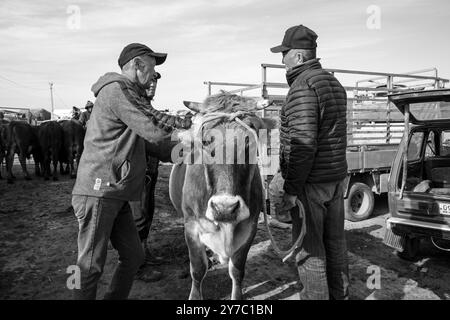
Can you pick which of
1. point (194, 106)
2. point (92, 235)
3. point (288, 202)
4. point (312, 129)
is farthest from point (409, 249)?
point (92, 235)

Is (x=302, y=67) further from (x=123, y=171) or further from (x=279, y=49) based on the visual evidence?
(x=123, y=171)

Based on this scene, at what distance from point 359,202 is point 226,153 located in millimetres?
5584

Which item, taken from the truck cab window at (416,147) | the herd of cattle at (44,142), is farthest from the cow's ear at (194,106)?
Result: the herd of cattle at (44,142)

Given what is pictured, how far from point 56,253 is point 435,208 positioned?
536 centimetres

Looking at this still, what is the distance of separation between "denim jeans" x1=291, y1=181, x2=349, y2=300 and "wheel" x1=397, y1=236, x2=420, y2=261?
2.57 meters

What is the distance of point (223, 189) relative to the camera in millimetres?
2430

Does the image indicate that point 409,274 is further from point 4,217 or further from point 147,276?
point 4,217

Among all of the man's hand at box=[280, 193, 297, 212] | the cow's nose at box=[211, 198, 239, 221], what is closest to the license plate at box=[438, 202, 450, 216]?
the man's hand at box=[280, 193, 297, 212]

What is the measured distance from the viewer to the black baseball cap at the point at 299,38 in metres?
2.61

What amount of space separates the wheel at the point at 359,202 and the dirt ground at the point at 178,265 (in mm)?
184

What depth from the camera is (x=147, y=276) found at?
4031 millimetres

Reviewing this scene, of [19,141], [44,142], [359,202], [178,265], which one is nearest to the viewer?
[178,265]

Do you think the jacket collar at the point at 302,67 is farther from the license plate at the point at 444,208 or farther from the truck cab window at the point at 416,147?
the truck cab window at the point at 416,147
